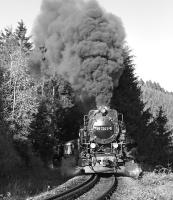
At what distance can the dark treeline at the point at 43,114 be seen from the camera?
60.5 ft

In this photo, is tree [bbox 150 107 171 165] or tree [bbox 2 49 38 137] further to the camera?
tree [bbox 150 107 171 165]

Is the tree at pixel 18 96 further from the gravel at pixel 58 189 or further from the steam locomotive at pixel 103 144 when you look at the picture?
the gravel at pixel 58 189

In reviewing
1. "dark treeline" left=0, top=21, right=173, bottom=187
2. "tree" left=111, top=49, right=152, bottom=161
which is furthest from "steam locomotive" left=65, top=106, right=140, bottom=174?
"tree" left=111, top=49, right=152, bottom=161

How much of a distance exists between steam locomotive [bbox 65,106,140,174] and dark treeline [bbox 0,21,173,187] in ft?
10.2

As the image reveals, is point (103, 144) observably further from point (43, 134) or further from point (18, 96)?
point (18, 96)

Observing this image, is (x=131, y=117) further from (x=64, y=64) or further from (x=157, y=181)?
(x=157, y=181)

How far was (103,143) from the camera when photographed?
57.3 feet

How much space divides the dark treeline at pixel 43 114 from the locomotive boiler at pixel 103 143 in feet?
10.3

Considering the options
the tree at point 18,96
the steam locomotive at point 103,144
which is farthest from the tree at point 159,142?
the tree at point 18,96

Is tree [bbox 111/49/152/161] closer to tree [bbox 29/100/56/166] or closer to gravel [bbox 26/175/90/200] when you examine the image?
tree [bbox 29/100/56/166]

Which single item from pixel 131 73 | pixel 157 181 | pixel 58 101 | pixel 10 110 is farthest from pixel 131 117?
pixel 157 181

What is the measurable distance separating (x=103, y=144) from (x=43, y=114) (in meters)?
5.47

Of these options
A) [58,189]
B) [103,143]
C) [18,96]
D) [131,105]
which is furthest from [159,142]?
[58,189]

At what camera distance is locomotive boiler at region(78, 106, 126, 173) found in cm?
1708
